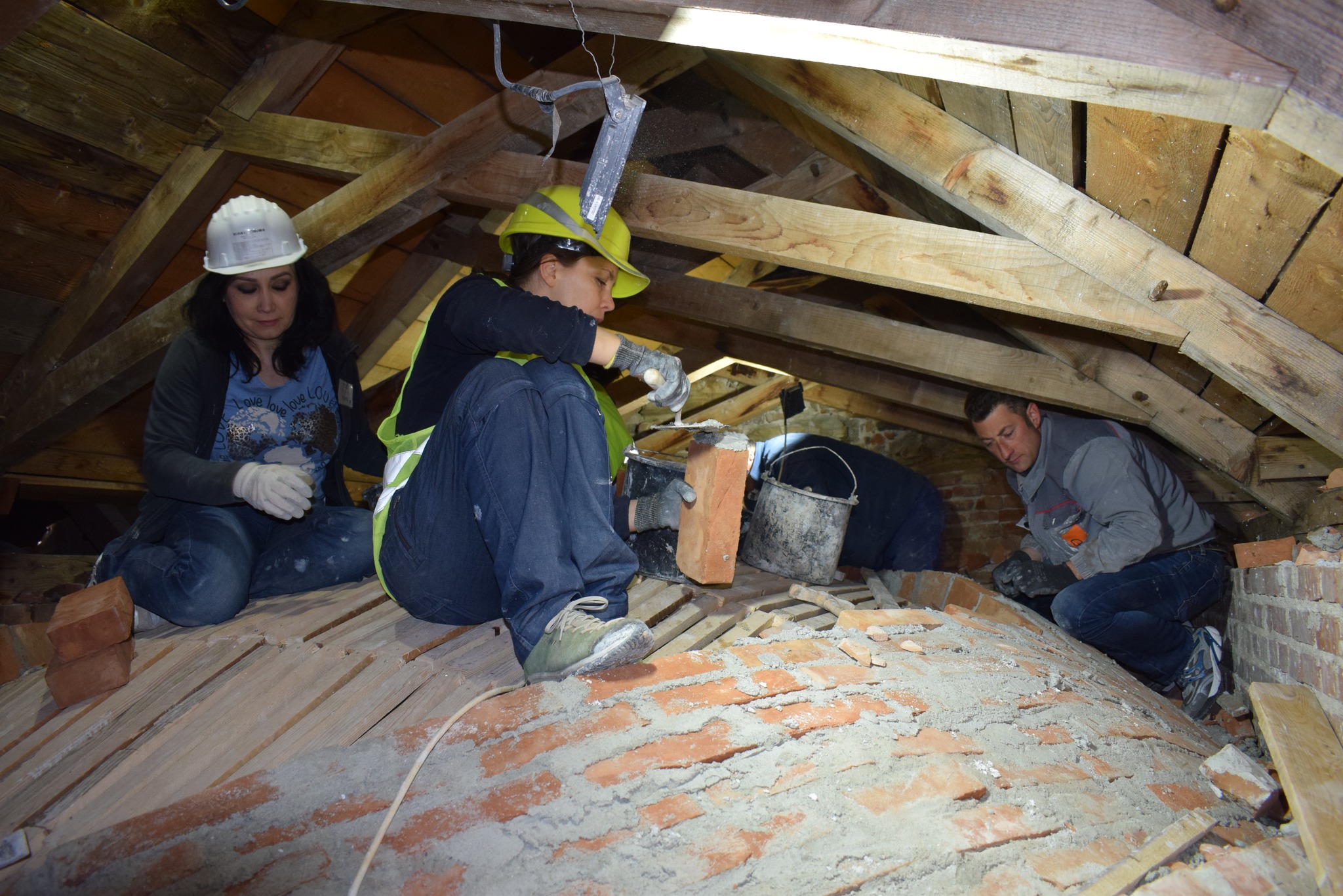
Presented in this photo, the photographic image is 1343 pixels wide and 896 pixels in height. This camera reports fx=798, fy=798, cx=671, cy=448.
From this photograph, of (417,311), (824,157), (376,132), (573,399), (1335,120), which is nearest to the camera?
(1335,120)

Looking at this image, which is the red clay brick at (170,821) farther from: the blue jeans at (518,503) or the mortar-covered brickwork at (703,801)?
the blue jeans at (518,503)

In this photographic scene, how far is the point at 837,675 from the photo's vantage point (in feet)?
5.84

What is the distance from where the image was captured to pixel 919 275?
7.70 ft

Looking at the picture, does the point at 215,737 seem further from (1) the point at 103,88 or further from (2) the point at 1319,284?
(2) the point at 1319,284

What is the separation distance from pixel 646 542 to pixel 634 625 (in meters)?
1.27

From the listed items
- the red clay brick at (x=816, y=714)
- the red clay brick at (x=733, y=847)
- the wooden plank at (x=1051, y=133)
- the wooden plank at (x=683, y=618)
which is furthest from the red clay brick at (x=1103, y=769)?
the wooden plank at (x=1051, y=133)

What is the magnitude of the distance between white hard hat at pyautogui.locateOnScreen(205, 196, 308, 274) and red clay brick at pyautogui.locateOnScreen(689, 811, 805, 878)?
Answer: 2.23 m

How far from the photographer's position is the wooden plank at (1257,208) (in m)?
1.56

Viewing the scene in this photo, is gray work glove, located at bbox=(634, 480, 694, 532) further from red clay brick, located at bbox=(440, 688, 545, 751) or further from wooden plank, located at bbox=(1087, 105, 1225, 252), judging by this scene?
A: wooden plank, located at bbox=(1087, 105, 1225, 252)

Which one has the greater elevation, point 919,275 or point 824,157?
point 824,157

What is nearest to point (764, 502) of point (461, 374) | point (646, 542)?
point (646, 542)

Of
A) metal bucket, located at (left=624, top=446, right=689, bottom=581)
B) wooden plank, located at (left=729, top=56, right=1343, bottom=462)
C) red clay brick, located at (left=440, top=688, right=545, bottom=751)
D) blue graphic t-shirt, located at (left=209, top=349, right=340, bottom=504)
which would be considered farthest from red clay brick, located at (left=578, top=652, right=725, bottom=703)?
blue graphic t-shirt, located at (left=209, top=349, right=340, bottom=504)

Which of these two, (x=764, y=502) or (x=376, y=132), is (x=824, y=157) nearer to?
(x=764, y=502)

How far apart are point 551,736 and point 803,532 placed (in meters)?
2.11
